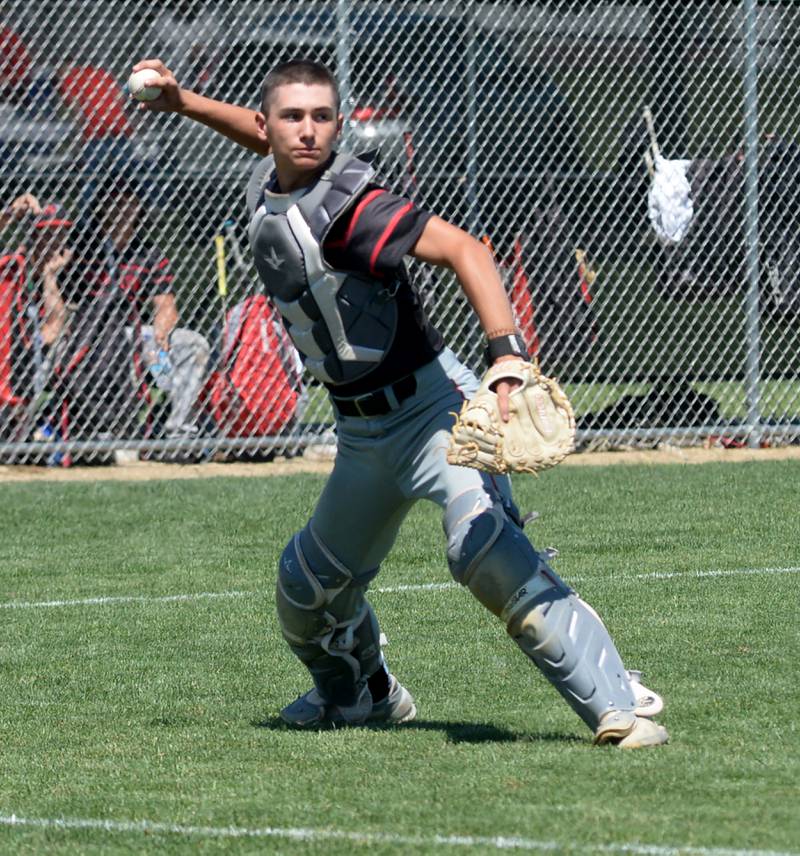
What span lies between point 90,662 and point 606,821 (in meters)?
2.89

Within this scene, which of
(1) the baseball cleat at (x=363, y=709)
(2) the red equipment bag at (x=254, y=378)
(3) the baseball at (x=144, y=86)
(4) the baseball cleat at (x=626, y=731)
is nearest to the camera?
(4) the baseball cleat at (x=626, y=731)

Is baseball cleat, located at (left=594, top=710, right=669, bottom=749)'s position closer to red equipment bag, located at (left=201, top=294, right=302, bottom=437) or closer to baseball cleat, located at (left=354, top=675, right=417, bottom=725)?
baseball cleat, located at (left=354, top=675, right=417, bottom=725)

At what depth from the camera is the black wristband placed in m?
4.46

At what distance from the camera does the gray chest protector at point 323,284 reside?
4.71m

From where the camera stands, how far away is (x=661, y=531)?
8.67 metres

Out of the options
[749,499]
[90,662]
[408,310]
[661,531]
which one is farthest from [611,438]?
[408,310]

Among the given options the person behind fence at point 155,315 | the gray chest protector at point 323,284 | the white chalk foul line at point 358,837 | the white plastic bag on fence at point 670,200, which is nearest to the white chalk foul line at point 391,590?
the gray chest protector at point 323,284

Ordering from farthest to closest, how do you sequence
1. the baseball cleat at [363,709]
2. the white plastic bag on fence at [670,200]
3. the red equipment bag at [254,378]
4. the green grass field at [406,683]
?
the white plastic bag on fence at [670,200]
the red equipment bag at [254,378]
the baseball cleat at [363,709]
the green grass field at [406,683]

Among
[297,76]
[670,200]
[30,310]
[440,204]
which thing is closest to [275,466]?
[30,310]

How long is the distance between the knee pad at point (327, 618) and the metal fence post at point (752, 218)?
7.05 metres

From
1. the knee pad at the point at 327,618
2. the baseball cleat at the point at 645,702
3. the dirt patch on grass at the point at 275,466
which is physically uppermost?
the baseball cleat at the point at 645,702

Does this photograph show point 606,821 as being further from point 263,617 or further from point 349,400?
point 263,617

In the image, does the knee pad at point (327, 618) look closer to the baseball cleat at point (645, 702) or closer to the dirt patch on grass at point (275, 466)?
the baseball cleat at point (645, 702)

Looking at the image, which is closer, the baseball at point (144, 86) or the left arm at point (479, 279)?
the left arm at point (479, 279)
